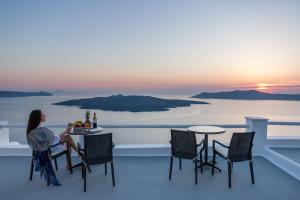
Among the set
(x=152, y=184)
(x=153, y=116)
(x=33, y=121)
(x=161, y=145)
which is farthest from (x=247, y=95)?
(x=33, y=121)

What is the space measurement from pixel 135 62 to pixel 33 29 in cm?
396

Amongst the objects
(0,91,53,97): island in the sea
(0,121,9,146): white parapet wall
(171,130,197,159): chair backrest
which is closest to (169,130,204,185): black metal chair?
(171,130,197,159): chair backrest

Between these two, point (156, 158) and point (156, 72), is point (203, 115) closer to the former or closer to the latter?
point (156, 72)

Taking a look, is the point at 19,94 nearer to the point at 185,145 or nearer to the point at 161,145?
the point at 161,145

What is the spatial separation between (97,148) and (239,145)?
2.04 metres

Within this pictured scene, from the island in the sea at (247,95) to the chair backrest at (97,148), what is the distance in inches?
277

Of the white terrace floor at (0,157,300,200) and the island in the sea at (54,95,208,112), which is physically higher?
the island in the sea at (54,95,208,112)

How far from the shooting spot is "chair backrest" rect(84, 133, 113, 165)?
10.5 ft

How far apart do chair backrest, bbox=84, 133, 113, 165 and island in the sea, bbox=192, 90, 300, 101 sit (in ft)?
23.1

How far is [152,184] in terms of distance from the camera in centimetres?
345

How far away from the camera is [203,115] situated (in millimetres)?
9555

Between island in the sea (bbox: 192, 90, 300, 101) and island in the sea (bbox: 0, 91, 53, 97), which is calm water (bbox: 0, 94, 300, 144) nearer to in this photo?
island in the sea (bbox: 192, 90, 300, 101)

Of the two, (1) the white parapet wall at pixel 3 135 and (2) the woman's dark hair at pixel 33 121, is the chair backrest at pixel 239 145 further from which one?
(1) the white parapet wall at pixel 3 135

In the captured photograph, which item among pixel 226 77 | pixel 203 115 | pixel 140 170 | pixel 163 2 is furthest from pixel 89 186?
pixel 226 77
